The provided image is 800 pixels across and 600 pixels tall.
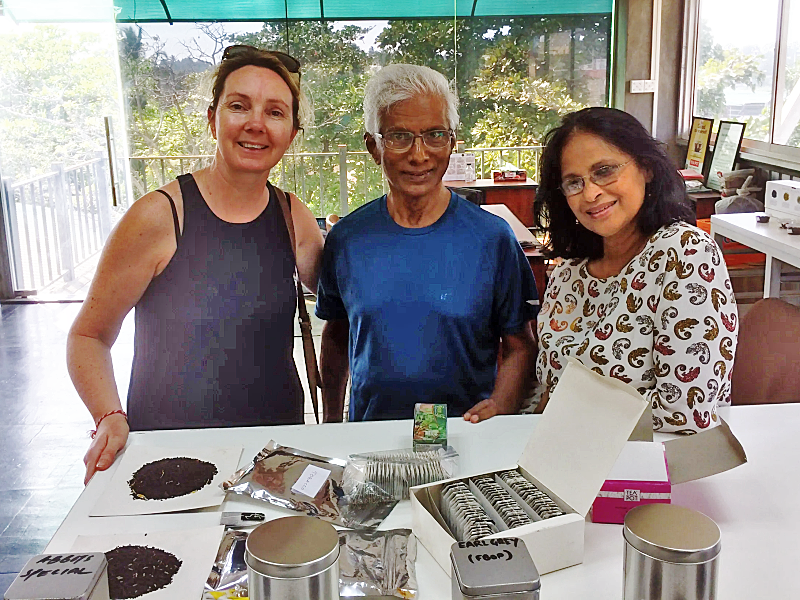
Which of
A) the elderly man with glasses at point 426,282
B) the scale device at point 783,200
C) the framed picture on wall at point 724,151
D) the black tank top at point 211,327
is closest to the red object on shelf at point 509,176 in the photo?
the framed picture on wall at point 724,151

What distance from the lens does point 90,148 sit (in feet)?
21.3

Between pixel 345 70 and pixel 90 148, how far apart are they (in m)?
→ 2.25

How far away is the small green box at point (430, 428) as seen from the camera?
1.47 meters

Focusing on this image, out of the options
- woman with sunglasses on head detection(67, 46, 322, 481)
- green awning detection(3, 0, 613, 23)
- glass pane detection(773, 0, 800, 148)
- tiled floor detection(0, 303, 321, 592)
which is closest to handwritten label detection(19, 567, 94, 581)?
woman with sunglasses on head detection(67, 46, 322, 481)

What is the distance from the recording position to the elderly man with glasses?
1866 mm

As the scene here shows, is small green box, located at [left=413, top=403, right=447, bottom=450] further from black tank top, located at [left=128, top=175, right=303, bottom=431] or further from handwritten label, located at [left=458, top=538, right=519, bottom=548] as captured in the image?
handwritten label, located at [left=458, top=538, right=519, bottom=548]

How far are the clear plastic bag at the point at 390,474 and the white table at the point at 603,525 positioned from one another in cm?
4

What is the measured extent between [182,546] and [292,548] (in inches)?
21.7

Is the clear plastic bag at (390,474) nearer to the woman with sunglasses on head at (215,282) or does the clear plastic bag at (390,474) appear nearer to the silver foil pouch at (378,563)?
the silver foil pouch at (378,563)

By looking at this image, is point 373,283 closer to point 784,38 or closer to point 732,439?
point 732,439

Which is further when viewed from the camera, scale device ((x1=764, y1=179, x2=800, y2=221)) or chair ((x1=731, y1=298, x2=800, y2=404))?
scale device ((x1=764, y1=179, x2=800, y2=221))

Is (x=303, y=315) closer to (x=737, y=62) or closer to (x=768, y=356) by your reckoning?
(x=768, y=356)

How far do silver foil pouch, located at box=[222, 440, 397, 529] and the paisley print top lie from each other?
1.91 feet

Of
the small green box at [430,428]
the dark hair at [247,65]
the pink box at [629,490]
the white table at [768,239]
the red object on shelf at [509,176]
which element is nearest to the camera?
the pink box at [629,490]
